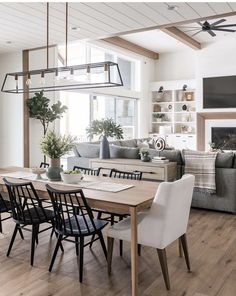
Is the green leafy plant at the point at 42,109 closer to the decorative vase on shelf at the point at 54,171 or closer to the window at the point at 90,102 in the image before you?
the window at the point at 90,102

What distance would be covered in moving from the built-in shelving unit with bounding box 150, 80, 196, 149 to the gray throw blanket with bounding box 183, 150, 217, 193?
552 centimetres

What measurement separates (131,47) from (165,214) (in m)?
8.10

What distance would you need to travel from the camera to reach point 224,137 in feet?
31.6

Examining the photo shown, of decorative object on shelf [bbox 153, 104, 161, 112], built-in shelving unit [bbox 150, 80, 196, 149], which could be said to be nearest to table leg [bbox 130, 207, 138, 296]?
built-in shelving unit [bbox 150, 80, 196, 149]

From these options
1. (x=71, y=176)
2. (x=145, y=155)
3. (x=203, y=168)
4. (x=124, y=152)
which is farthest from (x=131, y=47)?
(x=71, y=176)

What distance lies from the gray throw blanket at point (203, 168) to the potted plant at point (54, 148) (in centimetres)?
211

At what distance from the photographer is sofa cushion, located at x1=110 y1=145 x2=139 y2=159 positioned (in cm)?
555

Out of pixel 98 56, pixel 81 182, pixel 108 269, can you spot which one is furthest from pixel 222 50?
pixel 108 269

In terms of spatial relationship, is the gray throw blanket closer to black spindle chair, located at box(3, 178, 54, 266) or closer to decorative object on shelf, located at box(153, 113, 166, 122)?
black spindle chair, located at box(3, 178, 54, 266)

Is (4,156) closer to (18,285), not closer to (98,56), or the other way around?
(98,56)

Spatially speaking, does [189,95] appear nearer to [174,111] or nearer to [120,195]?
[174,111]

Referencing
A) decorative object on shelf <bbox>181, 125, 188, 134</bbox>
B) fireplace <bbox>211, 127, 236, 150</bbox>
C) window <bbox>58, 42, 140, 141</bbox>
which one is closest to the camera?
window <bbox>58, 42, 140, 141</bbox>

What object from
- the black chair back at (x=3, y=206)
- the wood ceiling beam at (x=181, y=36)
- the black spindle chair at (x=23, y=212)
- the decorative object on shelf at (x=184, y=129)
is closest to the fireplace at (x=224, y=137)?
the decorative object on shelf at (x=184, y=129)

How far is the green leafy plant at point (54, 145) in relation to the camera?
350cm
